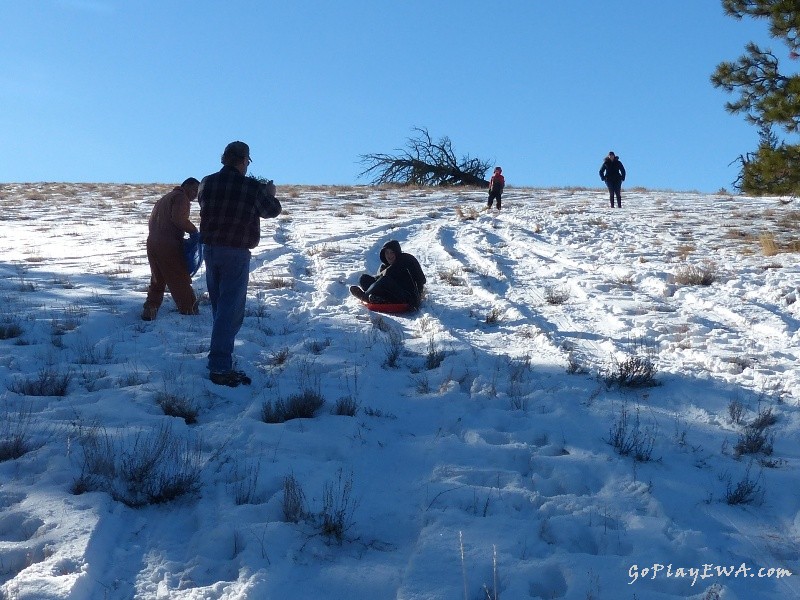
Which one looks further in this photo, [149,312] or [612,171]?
[612,171]

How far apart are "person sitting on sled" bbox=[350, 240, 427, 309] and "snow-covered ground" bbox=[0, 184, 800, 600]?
0.27 m

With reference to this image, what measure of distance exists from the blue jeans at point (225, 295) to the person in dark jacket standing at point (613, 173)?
1872cm

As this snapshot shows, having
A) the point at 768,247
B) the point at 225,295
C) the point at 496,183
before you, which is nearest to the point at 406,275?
the point at 225,295

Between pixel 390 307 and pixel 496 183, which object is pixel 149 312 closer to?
pixel 390 307

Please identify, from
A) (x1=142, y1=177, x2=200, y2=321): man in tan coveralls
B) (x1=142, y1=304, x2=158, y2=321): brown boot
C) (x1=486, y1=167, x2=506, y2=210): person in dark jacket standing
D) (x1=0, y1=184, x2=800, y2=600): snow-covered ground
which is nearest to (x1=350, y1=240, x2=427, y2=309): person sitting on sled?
(x1=0, y1=184, x2=800, y2=600): snow-covered ground

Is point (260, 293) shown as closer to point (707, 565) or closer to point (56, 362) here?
point (56, 362)

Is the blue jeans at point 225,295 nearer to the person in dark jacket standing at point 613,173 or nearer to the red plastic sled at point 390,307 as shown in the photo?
the red plastic sled at point 390,307

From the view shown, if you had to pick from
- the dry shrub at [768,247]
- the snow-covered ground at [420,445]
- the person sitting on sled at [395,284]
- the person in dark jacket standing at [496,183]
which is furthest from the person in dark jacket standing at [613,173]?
the person sitting on sled at [395,284]

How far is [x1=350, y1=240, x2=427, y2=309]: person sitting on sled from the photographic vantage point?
9039 mm

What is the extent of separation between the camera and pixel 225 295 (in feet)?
19.3

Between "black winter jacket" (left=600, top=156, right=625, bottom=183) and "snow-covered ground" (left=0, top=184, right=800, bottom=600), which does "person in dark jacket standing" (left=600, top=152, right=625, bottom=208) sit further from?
"snow-covered ground" (left=0, top=184, right=800, bottom=600)

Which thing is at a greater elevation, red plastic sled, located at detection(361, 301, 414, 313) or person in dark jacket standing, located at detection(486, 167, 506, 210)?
person in dark jacket standing, located at detection(486, 167, 506, 210)

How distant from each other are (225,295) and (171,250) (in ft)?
8.61

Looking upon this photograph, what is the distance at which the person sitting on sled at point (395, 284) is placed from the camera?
904 centimetres
